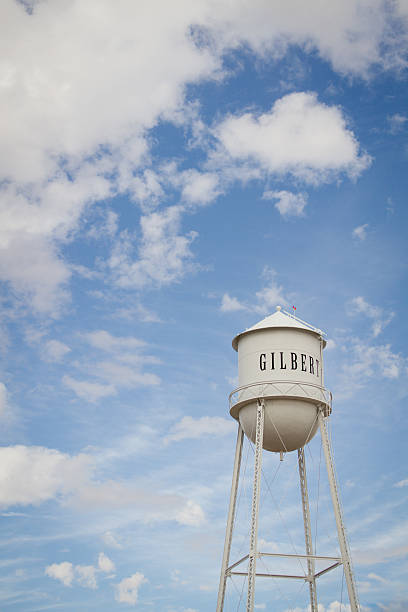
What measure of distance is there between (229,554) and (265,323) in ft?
36.9

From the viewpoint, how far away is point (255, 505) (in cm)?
2920

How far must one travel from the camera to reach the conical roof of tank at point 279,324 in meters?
33.0

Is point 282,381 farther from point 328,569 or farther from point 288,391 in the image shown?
point 328,569

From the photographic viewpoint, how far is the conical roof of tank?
3303 centimetres

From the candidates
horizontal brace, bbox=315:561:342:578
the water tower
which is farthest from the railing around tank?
horizontal brace, bbox=315:561:342:578

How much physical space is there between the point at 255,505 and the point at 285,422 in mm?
4214

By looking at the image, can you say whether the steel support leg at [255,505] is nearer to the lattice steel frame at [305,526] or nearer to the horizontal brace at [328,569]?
the lattice steel frame at [305,526]

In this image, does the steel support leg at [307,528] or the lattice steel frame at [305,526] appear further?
the steel support leg at [307,528]

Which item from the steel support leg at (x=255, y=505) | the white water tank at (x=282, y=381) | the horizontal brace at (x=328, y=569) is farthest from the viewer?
the white water tank at (x=282, y=381)

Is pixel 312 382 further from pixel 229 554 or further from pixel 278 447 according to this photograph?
pixel 229 554

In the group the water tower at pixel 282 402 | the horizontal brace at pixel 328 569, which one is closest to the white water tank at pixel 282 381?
the water tower at pixel 282 402

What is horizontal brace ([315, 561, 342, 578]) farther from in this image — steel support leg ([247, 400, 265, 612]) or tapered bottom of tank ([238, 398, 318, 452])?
tapered bottom of tank ([238, 398, 318, 452])

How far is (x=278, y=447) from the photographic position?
32719 mm

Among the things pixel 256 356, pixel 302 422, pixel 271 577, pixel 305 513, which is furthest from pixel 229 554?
pixel 256 356
